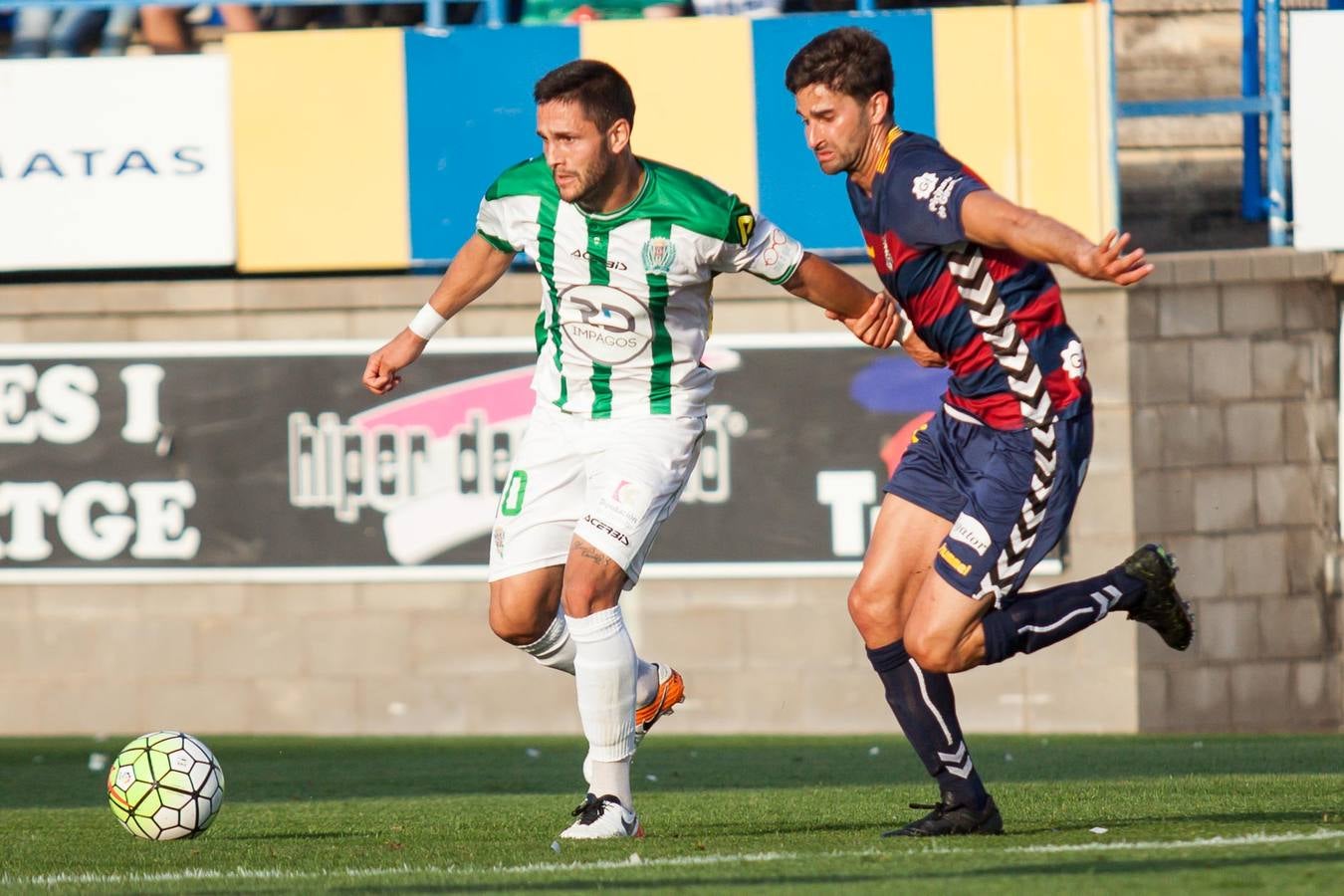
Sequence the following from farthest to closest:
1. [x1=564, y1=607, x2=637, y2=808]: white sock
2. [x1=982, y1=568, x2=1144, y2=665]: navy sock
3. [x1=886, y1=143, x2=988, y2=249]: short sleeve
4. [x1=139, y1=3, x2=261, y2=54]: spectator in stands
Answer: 1. [x1=139, y1=3, x2=261, y2=54]: spectator in stands
2. [x1=564, y1=607, x2=637, y2=808]: white sock
3. [x1=982, y1=568, x2=1144, y2=665]: navy sock
4. [x1=886, y1=143, x2=988, y2=249]: short sleeve

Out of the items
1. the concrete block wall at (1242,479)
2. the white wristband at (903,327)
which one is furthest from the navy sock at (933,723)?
the concrete block wall at (1242,479)

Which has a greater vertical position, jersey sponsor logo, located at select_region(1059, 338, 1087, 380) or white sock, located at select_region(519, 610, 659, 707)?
jersey sponsor logo, located at select_region(1059, 338, 1087, 380)

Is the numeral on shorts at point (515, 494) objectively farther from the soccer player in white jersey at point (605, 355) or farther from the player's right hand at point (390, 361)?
the player's right hand at point (390, 361)

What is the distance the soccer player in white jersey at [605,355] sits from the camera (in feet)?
18.7

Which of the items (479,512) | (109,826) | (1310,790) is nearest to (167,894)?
(109,826)

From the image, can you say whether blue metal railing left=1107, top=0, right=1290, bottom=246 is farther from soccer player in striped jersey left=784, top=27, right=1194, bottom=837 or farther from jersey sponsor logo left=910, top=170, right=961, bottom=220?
jersey sponsor logo left=910, top=170, right=961, bottom=220

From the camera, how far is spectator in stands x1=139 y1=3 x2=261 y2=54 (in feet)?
40.0

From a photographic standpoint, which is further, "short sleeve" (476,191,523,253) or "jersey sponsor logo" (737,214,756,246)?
"short sleeve" (476,191,523,253)

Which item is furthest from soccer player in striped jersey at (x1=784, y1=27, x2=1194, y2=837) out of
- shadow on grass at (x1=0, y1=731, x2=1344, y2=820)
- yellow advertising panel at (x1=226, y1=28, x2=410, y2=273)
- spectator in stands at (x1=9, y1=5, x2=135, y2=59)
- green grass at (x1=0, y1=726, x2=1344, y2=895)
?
spectator in stands at (x1=9, y1=5, x2=135, y2=59)

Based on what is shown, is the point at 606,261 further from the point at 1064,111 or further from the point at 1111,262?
the point at 1064,111

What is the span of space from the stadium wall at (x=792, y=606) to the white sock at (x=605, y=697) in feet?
18.2

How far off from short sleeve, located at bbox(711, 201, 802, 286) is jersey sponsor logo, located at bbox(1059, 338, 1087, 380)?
2.80ft

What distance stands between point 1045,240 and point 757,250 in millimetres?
1106

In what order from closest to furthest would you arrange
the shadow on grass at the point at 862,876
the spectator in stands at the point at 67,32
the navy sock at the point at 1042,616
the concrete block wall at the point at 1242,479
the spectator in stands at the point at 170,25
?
1. the shadow on grass at the point at 862,876
2. the navy sock at the point at 1042,616
3. the concrete block wall at the point at 1242,479
4. the spectator in stands at the point at 67,32
5. the spectator in stands at the point at 170,25
